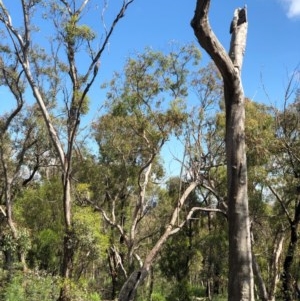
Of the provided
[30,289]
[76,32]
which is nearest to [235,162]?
[30,289]

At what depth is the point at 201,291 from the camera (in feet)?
103

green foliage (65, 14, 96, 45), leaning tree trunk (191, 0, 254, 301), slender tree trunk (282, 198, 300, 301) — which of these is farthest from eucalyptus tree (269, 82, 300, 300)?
leaning tree trunk (191, 0, 254, 301)

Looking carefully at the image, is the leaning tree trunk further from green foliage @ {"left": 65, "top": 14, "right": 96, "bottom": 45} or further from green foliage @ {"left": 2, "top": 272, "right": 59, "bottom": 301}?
green foliage @ {"left": 65, "top": 14, "right": 96, "bottom": 45}

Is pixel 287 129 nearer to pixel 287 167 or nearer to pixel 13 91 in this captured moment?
pixel 287 167

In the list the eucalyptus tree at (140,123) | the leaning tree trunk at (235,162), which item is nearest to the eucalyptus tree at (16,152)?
the eucalyptus tree at (140,123)

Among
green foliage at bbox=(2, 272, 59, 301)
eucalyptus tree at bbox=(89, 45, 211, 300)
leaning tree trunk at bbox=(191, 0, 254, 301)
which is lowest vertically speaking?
green foliage at bbox=(2, 272, 59, 301)

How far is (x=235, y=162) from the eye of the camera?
464 cm

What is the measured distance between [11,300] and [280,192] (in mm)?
12589

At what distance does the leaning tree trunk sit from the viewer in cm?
438

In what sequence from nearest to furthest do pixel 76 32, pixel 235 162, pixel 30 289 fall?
1. pixel 235 162
2. pixel 30 289
3. pixel 76 32

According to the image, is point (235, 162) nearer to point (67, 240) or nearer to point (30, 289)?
point (30, 289)

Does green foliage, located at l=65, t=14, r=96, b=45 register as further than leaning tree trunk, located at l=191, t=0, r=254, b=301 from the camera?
Yes

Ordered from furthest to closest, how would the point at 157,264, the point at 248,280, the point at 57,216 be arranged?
the point at 157,264, the point at 57,216, the point at 248,280

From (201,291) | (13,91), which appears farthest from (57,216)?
(201,291)
